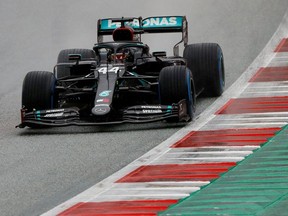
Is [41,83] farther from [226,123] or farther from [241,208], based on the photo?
[241,208]

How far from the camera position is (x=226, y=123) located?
632 inches

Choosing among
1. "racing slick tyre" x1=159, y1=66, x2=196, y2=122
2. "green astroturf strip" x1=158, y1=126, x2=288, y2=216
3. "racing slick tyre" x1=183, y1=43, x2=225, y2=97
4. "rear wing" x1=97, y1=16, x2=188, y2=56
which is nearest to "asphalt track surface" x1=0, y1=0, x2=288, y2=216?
"racing slick tyre" x1=183, y1=43, x2=225, y2=97

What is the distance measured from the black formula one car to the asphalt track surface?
0.26 meters

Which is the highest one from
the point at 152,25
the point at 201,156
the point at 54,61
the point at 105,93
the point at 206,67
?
the point at 152,25

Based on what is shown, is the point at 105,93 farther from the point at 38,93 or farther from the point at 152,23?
the point at 152,23

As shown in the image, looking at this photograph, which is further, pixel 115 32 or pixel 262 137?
pixel 115 32

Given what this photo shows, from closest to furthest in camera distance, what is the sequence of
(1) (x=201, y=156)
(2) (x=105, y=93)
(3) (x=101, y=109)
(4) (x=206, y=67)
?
(1) (x=201, y=156)
(3) (x=101, y=109)
(2) (x=105, y=93)
(4) (x=206, y=67)

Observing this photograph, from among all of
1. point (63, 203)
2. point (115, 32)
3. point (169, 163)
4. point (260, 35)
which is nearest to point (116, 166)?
point (169, 163)

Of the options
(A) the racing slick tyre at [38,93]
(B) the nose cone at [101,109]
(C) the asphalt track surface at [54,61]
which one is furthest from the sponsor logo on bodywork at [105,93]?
(A) the racing slick tyre at [38,93]

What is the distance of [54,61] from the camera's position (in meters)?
23.7

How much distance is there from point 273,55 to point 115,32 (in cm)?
560

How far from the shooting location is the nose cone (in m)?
15.7

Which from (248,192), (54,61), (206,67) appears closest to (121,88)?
(206,67)

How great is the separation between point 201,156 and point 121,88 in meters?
3.13
